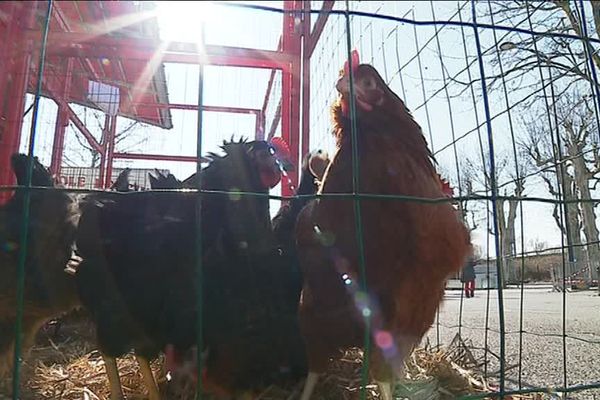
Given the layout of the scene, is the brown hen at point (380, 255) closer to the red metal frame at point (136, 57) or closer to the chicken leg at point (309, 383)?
the chicken leg at point (309, 383)

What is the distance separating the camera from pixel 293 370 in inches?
74.1

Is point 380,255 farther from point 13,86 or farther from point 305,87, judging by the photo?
point 13,86

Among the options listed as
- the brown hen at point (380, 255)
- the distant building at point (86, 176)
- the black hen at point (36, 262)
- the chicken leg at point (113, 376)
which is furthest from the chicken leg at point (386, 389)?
the distant building at point (86, 176)

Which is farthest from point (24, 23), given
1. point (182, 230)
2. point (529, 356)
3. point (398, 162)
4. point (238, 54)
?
point (529, 356)

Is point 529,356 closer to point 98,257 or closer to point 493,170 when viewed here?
point 493,170

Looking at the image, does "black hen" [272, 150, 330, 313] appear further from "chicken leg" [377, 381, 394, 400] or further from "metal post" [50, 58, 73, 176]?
"metal post" [50, 58, 73, 176]

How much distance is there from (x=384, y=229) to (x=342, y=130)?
1.63 feet

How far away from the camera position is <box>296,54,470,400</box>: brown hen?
1.67 m

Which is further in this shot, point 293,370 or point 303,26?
point 303,26

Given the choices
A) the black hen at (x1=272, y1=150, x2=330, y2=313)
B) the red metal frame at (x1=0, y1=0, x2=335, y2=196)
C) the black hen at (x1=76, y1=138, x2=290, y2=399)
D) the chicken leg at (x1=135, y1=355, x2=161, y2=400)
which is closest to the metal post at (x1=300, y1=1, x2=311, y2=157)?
the red metal frame at (x1=0, y1=0, x2=335, y2=196)

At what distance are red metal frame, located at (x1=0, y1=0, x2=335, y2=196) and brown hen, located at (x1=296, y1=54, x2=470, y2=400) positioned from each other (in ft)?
4.70

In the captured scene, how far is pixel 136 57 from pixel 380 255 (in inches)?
117

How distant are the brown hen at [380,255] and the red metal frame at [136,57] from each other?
1.43m

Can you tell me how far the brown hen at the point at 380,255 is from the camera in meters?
1.67
